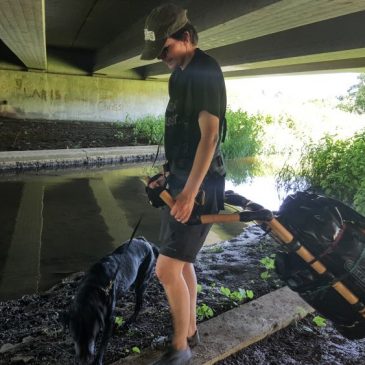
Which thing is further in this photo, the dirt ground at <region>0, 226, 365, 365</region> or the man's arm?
the dirt ground at <region>0, 226, 365, 365</region>

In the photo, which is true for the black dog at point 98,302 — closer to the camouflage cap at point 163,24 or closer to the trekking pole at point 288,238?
the trekking pole at point 288,238

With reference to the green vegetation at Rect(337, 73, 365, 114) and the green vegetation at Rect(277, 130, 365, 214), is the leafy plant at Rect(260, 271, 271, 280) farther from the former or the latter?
the green vegetation at Rect(337, 73, 365, 114)

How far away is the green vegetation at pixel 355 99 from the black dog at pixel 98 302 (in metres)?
17.5

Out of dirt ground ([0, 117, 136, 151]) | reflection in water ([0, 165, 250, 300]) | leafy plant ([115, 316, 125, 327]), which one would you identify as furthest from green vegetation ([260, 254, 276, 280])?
dirt ground ([0, 117, 136, 151])

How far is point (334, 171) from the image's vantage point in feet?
23.6

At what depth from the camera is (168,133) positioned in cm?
237

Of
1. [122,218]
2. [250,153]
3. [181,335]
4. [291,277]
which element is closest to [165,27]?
[291,277]

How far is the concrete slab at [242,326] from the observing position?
8.95ft

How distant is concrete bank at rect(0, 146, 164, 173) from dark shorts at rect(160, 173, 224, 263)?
908 cm

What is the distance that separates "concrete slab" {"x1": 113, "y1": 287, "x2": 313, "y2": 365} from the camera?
2727mm

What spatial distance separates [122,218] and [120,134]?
27.6 feet

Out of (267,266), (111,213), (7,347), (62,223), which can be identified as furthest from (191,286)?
(111,213)

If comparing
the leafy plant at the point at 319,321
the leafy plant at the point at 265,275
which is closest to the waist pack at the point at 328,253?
the leafy plant at the point at 319,321

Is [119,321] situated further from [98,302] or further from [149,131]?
[149,131]
